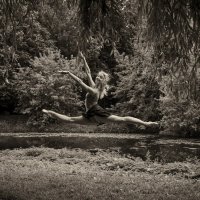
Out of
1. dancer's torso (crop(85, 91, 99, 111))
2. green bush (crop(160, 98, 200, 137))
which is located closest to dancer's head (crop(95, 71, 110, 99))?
dancer's torso (crop(85, 91, 99, 111))

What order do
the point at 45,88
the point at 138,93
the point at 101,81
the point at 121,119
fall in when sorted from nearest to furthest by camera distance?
the point at 121,119
the point at 101,81
the point at 138,93
the point at 45,88

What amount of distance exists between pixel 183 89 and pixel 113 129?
23499 mm

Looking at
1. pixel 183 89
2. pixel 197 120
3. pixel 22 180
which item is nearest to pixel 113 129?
pixel 197 120

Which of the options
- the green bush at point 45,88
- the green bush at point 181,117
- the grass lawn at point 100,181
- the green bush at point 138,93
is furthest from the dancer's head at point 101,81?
the green bush at point 45,88

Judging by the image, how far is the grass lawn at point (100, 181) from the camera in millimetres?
7707

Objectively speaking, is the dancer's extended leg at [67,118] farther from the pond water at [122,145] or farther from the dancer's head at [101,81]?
the pond water at [122,145]

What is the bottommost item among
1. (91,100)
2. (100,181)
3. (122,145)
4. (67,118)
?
(100,181)

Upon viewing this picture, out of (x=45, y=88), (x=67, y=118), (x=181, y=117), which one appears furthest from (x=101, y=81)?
(x=45, y=88)

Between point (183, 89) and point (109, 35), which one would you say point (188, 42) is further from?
point (109, 35)

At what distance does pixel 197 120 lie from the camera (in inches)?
872

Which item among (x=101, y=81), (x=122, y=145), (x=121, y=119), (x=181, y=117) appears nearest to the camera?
(x=121, y=119)

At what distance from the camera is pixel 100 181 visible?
9.37m

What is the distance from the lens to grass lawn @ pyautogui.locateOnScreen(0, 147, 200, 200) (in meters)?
7.71

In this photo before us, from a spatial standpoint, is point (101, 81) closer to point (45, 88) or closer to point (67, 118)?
point (67, 118)
